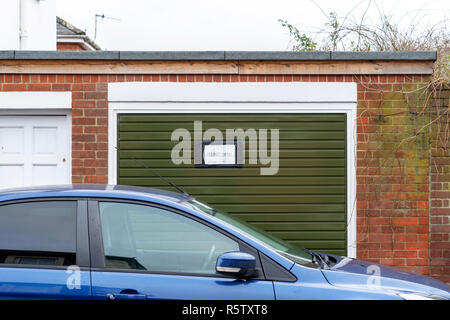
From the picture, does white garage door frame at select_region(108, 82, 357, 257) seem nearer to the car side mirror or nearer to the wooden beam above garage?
the wooden beam above garage

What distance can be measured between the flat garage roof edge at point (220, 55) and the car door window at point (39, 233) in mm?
4163

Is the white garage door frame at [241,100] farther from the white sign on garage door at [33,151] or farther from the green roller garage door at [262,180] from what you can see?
the white sign on garage door at [33,151]

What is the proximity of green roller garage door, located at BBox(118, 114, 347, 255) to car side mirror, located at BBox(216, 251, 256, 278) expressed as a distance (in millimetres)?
4147

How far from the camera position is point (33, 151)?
788 centimetres

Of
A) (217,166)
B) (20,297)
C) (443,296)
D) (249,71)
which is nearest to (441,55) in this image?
(249,71)

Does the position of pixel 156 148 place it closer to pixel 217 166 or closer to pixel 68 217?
pixel 217 166

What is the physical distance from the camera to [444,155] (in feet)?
25.3

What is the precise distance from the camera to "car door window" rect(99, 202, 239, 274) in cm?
378

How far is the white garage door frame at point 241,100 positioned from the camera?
306 inches

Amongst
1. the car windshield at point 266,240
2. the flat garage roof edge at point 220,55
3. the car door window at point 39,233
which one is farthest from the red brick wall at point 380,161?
the car door window at point 39,233

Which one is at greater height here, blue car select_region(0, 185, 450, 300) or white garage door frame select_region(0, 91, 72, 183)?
white garage door frame select_region(0, 91, 72, 183)

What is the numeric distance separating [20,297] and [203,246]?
47.0 inches

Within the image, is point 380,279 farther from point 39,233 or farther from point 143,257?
point 39,233

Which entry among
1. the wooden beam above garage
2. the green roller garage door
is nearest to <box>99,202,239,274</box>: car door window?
the green roller garage door
